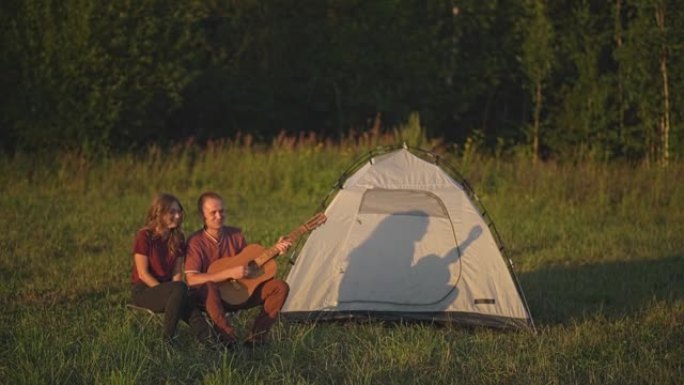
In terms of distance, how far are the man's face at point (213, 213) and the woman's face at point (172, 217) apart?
0.18 meters

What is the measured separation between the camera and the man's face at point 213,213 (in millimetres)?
8555

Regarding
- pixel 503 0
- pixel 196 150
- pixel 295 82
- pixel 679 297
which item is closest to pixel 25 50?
pixel 196 150

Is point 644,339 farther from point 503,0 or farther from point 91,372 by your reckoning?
point 503,0

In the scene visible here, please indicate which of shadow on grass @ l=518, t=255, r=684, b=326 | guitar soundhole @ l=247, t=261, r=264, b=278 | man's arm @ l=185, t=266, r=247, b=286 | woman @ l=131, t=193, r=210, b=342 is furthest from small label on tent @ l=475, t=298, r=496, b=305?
woman @ l=131, t=193, r=210, b=342

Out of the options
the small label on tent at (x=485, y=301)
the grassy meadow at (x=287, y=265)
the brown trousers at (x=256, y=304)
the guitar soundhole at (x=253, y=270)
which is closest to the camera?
the grassy meadow at (x=287, y=265)

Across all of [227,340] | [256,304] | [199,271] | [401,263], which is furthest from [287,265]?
[227,340]

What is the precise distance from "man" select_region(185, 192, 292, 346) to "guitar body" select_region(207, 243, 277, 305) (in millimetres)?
38

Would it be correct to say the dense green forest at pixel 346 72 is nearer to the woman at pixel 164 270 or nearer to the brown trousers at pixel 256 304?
the woman at pixel 164 270

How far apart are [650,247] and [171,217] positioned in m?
7.14

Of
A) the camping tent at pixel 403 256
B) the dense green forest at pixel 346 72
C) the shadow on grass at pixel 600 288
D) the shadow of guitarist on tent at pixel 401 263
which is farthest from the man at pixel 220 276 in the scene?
the dense green forest at pixel 346 72

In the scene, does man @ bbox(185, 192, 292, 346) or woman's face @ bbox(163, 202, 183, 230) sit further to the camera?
woman's face @ bbox(163, 202, 183, 230)

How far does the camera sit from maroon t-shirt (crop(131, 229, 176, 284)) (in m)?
8.47

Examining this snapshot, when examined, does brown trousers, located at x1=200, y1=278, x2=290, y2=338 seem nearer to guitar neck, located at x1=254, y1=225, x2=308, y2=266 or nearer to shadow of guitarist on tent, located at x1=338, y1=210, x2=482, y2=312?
guitar neck, located at x1=254, y1=225, x2=308, y2=266

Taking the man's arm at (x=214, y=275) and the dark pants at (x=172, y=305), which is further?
the man's arm at (x=214, y=275)
